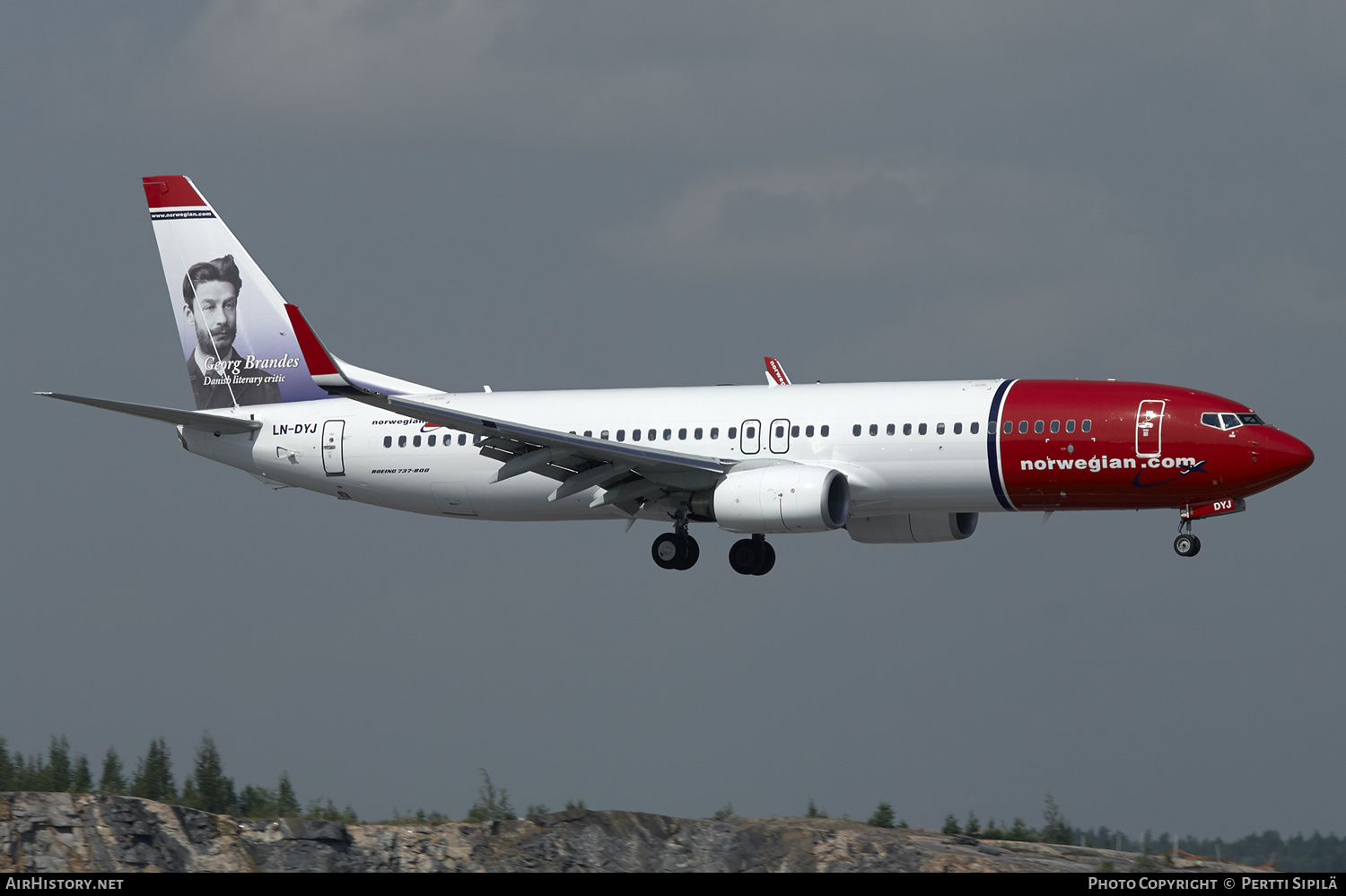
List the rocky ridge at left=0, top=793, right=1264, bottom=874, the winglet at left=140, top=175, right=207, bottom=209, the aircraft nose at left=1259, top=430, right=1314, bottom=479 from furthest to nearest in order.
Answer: the winglet at left=140, top=175, right=207, bottom=209 < the aircraft nose at left=1259, top=430, right=1314, bottom=479 < the rocky ridge at left=0, top=793, right=1264, bottom=874

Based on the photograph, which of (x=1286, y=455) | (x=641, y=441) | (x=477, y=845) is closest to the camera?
(x=477, y=845)

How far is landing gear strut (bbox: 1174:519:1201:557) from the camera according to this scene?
42.1 meters

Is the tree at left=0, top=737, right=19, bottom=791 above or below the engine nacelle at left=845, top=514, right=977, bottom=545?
below

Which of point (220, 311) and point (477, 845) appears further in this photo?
point (220, 311)

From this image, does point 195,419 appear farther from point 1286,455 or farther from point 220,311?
point 1286,455

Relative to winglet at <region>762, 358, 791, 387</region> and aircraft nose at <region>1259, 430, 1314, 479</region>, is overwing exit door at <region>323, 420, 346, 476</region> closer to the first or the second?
winglet at <region>762, 358, 791, 387</region>

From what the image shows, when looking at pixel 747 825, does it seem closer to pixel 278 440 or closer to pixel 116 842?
pixel 116 842

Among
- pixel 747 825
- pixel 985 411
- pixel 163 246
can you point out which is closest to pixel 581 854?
pixel 747 825

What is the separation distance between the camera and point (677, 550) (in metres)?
46.6

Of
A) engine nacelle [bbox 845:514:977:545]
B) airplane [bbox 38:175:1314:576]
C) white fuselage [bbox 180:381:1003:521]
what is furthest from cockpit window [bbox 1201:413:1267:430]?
engine nacelle [bbox 845:514:977:545]

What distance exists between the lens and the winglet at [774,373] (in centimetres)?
4925

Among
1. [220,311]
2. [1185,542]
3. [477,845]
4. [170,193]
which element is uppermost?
[170,193]

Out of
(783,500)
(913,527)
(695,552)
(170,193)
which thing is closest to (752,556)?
(695,552)

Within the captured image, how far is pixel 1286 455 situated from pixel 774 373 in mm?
15088
